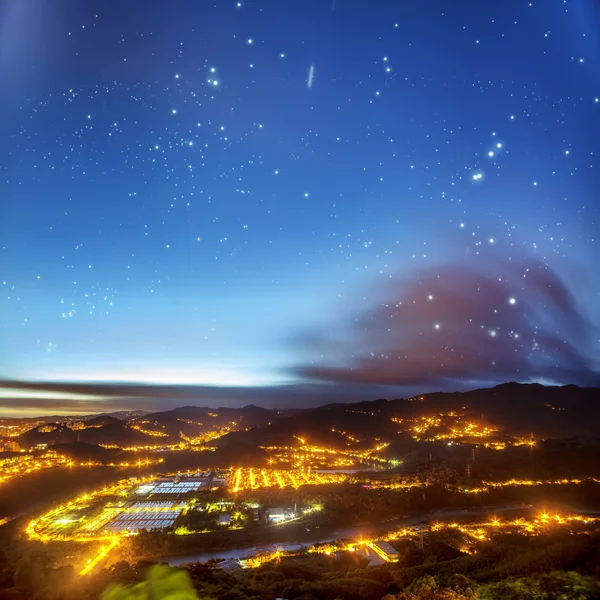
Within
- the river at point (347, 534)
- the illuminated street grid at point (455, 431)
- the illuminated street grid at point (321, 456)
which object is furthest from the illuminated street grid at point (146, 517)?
the illuminated street grid at point (455, 431)

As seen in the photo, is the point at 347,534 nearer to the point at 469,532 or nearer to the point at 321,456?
the point at 469,532

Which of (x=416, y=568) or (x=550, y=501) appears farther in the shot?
(x=550, y=501)

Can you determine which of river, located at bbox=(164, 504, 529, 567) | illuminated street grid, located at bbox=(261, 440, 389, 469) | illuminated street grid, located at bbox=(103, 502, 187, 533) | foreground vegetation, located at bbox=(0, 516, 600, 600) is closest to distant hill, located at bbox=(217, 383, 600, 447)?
illuminated street grid, located at bbox=(261, 440, 389, 469)

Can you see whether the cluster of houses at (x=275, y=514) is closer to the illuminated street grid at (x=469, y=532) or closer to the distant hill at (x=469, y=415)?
the illuminated street grid at (x=469, y=532)

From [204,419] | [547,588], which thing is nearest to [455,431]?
[547,588]

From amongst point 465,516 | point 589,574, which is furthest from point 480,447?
point 589,574

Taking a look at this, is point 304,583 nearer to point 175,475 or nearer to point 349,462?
point 175,475
